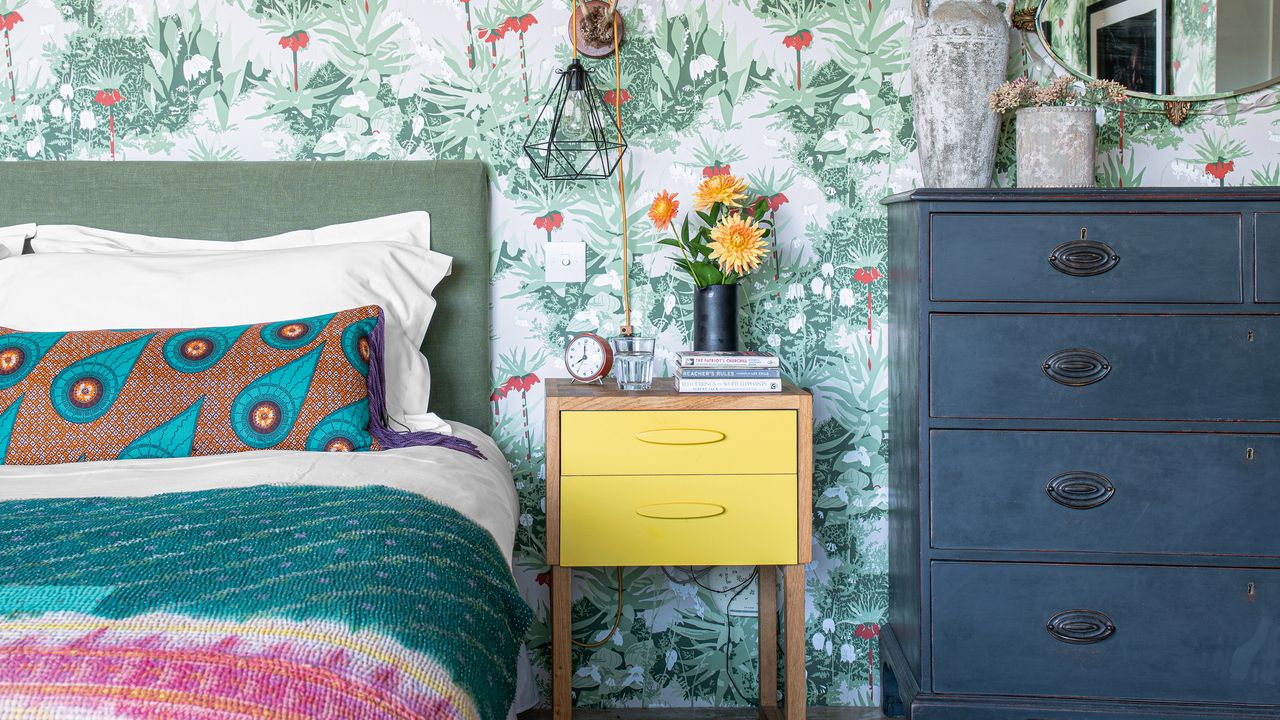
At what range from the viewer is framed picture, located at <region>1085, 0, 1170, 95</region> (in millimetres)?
2150

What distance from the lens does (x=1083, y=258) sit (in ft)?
5.71

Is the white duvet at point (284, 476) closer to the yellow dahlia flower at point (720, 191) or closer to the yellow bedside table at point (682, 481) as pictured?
the yellow bedside table at point (682, 481)

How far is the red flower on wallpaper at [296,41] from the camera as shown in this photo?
2.14 meters

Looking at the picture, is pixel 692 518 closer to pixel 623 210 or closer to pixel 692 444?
pixel 692 444

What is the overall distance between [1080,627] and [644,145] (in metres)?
1.39

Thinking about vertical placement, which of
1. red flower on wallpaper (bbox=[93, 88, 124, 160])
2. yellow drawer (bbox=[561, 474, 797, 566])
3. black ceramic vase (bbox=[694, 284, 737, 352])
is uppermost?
red flower on wallpaper (bbox=[93, 88, 124, 160])

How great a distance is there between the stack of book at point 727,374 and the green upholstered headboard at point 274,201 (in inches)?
21.8

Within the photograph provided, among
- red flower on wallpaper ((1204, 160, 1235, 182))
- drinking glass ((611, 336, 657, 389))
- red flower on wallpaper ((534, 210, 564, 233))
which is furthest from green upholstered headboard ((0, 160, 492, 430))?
red flower on wallpaper ((1204, 160, 1235, 182))

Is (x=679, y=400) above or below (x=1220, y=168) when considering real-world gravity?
below

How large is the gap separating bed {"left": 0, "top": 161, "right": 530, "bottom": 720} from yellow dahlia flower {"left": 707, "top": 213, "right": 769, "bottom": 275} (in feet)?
2.17

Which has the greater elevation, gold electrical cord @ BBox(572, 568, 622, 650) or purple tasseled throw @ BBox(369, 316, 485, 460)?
purple tasseled throw @ BBox(369, 316, 485, 460)

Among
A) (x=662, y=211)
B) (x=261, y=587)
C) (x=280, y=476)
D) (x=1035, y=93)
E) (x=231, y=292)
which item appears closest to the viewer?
(x=261, y=587)

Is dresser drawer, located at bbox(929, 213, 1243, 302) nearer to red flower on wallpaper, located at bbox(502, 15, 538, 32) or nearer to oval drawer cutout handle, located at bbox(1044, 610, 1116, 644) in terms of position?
oval drawer cutout handle, located at bbox(1044, 610, 1116, 644)

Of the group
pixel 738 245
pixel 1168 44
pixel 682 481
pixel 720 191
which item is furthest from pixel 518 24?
pixel 1168 44
